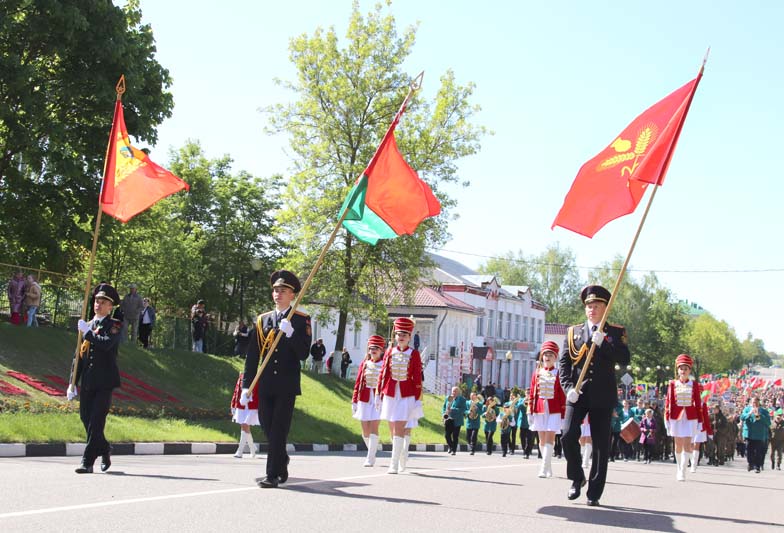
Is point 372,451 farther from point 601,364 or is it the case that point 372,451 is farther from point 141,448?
point 601,364

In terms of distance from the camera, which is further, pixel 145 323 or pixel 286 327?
pixel 145 323

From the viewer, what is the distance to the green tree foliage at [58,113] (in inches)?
1038

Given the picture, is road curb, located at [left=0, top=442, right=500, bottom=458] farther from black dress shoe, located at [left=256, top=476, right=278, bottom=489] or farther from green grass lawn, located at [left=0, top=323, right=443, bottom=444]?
black dress shoe, located at [left=256, top=476, right=278, bottom=489]

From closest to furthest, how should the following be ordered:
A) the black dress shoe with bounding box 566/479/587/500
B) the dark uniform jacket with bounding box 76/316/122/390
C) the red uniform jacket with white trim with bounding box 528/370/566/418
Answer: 1. the black dress shoe with bounding box 566/479/587/500
2. the dark uniform jacket with bounding box 76/316/122/390
3. the red uniform jacket with white trim with bounding box 528/370/566/418

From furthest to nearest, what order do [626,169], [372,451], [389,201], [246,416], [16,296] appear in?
[16,296]
[246,416]
[372,451]
[389,201]
[626,169]

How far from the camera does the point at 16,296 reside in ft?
85.1

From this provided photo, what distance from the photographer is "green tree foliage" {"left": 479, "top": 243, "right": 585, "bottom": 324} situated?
378 ft

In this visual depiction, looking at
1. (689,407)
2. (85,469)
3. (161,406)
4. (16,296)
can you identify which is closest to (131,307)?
(16,296)

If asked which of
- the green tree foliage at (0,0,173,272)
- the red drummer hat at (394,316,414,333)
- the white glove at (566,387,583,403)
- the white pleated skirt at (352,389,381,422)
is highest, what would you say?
the green tree foliage at (0,0,173,272)

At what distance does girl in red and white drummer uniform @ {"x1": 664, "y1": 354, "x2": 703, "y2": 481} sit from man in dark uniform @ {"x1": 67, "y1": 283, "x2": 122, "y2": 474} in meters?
10.8

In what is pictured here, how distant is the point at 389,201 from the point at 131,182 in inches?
138

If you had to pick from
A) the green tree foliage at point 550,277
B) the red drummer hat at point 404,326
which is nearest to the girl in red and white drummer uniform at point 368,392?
the red drummer hat at point 404,326

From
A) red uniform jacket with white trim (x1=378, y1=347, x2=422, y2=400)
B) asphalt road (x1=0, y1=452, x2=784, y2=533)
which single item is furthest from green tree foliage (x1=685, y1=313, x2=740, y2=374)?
asphalt road (x1=0, y1=452, x2=784, y2=533)

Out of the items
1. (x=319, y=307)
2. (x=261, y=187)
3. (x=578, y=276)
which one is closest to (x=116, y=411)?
(x=319, y=307)
